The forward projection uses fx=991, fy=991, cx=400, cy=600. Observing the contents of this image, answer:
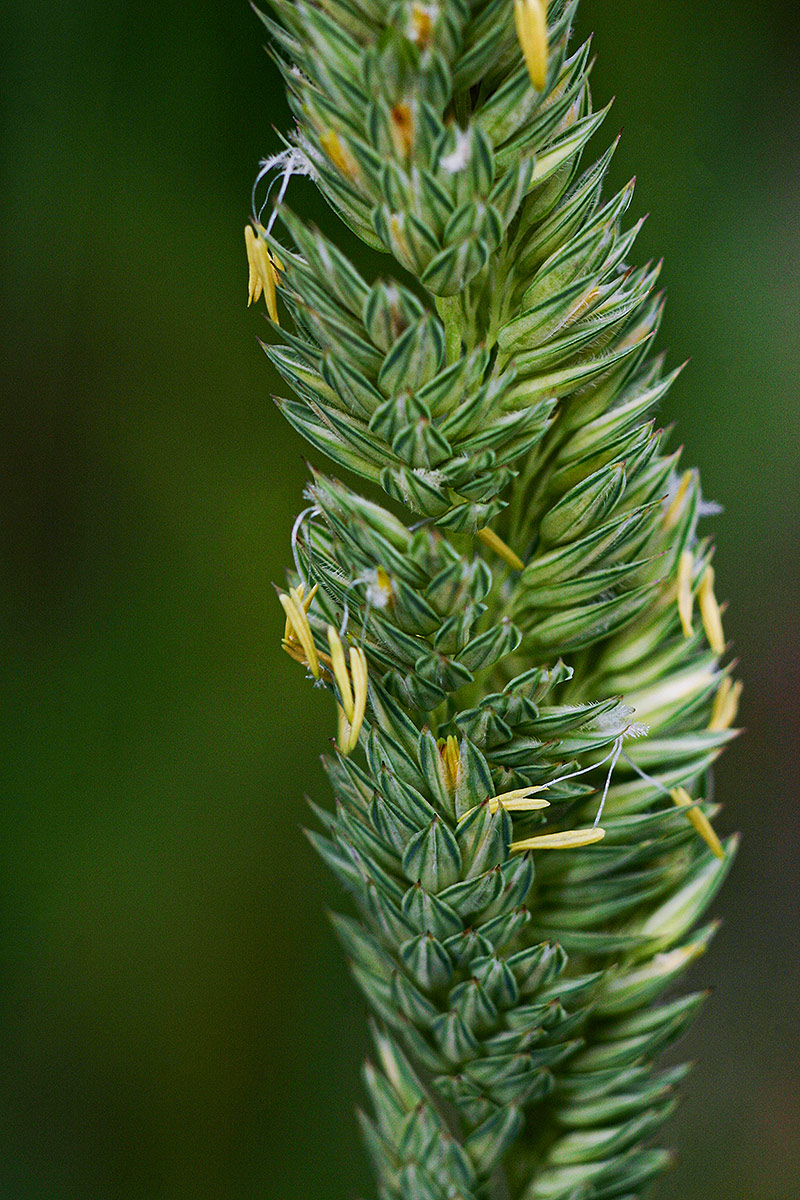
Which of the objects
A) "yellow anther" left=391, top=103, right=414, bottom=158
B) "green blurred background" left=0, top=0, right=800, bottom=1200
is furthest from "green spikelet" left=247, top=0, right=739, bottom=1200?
"green blurred background" left=0, top=0, right=800, bottom=1200

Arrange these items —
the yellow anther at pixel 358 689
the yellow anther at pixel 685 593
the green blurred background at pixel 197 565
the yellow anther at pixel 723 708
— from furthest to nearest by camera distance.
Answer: the green blurred background at pixel 197 565, the yellow anther at pixel 723 708, the yellow anther at pixel 685 593, the yellow anther at pixel 358 689

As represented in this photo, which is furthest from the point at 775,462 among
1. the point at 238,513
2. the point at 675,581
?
the point at 675,581

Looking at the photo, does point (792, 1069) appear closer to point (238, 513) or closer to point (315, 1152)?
point (315, 1152)

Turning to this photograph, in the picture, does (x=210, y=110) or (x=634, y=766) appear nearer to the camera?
(x=634, y=766)

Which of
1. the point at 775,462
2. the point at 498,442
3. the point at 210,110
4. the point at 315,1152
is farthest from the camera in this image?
the point at 775,462

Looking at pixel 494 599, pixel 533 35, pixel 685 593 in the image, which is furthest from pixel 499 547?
pixel 533 35

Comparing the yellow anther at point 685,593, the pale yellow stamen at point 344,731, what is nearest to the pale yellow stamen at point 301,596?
the pale yellow stamen at point 344,731

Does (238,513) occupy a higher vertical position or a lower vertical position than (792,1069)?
higher

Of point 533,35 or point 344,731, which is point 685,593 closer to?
point 344,731

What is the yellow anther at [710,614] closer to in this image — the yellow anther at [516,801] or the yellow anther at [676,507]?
the yellow anther at [676,507]
